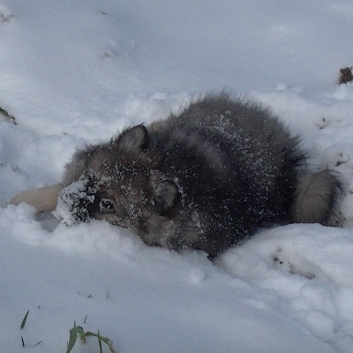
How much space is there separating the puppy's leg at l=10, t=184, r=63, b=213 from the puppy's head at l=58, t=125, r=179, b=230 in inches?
9.5

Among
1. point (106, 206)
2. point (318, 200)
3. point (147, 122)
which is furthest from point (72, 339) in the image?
point (147, 122)

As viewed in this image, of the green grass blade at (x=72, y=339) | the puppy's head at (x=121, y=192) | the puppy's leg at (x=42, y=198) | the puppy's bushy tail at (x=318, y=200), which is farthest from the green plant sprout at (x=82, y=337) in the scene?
the puppy's bushy tail at (x=318, y=200)

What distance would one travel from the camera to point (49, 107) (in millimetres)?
5234

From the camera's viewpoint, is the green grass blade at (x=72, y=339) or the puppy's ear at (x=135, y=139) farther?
the puppy's ear at (x=135, y=139)

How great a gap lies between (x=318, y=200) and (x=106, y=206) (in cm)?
186

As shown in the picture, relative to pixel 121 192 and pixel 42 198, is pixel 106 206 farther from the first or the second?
pixel 42 198

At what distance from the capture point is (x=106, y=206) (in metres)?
3.52

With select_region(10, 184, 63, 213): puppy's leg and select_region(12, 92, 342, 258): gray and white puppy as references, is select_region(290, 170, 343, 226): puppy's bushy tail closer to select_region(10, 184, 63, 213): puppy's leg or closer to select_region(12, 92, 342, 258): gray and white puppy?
select_region(12, 92, 342, 258): gray and white puppy

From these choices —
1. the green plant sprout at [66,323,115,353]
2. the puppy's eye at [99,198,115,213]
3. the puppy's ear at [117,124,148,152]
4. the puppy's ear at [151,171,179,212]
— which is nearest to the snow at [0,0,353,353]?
the green plant sprout at [66,323,115,353]

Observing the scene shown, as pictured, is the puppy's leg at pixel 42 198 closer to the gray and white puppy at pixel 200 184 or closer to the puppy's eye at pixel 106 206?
the gray and white puppy at pixel 200 184

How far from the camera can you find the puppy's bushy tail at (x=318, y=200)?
414 centimetres

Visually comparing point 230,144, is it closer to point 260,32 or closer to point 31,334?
point 31,334

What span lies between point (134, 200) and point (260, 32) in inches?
159

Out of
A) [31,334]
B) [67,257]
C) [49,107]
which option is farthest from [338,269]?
[49,107]
